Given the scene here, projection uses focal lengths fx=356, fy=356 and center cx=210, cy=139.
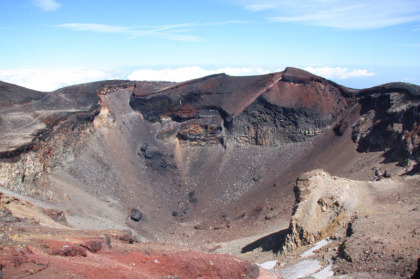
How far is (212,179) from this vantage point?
39.1m

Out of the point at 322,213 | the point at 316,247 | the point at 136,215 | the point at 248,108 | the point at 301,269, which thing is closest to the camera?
the point at 301,269

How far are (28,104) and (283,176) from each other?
27.6 meters

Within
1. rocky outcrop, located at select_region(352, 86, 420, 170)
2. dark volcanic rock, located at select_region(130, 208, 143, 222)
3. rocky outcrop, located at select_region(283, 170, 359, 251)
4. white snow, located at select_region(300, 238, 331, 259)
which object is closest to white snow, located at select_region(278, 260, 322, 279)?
white snow, located at select_region(300, 238, 331, 259)

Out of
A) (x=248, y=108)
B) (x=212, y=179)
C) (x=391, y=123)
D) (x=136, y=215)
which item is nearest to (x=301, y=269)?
(x=136, y=215)

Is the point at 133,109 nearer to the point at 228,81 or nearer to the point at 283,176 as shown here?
the point at 228,81

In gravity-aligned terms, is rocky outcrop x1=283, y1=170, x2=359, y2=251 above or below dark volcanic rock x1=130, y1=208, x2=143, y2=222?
above

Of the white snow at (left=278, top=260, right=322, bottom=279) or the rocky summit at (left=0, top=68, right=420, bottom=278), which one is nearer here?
the rocky summit at (left=0, top=68, right=420, bottom=278)

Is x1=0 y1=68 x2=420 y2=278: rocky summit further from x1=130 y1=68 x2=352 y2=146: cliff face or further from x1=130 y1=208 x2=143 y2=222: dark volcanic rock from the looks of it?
x1=130 y1=208 x2=143 y2=222: dark volcanic rock

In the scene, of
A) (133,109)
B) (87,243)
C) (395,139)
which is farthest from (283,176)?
(87,243)

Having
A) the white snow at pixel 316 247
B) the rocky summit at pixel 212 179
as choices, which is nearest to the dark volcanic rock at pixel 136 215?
the rocky summit at pixel 212 179

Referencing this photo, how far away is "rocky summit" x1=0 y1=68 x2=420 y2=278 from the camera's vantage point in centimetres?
1348

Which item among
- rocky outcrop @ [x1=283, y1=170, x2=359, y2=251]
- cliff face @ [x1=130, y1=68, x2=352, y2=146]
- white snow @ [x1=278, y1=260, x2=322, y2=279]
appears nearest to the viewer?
white snow @ [x1=278, y1=260, x2=322, y2=279]

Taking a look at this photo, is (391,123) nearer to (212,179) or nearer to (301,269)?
(212,179)

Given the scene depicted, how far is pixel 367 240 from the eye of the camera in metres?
15.4
